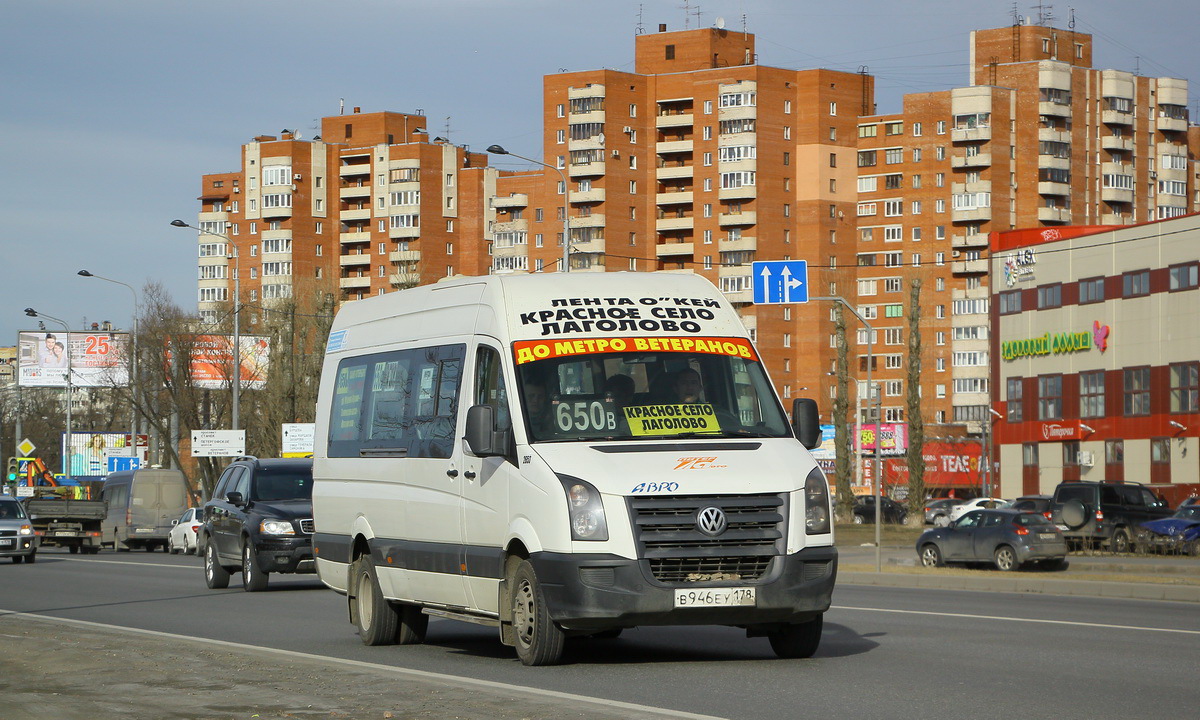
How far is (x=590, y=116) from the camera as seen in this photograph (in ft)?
392

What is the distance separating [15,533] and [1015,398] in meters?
56.2

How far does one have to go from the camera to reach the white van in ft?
36.6

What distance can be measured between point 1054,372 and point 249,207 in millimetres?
91041

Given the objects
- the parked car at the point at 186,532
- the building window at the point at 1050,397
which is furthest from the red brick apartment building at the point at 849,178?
the parked car at the point at 186,532

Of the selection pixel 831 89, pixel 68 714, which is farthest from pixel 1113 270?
pixel 68 714

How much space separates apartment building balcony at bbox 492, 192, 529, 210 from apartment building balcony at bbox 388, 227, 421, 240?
16325mm

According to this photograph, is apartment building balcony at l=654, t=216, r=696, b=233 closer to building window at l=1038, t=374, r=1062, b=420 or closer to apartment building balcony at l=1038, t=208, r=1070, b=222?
apartment building balcony at l=1038, t=208, r=1070, b=222

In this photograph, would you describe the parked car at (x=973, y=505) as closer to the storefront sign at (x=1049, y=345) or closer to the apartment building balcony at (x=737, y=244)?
the storefront sign at (x=1049, y=345)

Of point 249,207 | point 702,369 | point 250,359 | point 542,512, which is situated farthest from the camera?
point 249,207

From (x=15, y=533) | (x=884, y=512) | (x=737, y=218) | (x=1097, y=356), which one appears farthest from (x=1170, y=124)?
(x=15, y=533)

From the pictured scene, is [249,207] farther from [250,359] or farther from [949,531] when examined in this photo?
[949,531]

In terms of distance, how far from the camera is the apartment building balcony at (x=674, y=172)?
401 ft

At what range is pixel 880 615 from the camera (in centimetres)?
1747

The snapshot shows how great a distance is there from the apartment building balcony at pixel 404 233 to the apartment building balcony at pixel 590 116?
2797 cm
